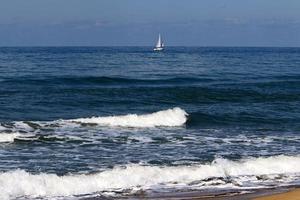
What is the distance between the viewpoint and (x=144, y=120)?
23234 millimetres

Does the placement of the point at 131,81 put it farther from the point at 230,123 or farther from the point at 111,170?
the point at 111,170

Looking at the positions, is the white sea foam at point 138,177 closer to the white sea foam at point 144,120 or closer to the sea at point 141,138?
the sea at point 141,138

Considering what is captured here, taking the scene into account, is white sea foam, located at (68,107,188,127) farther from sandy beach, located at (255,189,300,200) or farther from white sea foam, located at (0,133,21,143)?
sandy beach, located at (255,189,300,200)

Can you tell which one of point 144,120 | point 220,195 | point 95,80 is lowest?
point 144,120

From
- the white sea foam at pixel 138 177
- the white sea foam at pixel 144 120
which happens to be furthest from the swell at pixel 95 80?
the white sea foam at pixel 138 177

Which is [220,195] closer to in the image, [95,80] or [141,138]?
[141,138]

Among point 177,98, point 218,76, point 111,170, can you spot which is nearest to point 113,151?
point 111,170

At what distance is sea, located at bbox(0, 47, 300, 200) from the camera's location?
13.0m

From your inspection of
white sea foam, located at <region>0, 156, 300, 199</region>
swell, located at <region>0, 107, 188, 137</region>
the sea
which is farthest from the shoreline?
swell, located at <region>0, 107, 188, 137</region>

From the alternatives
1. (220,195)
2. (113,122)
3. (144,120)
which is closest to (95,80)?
(144,120)

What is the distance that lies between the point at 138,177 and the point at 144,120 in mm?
9817

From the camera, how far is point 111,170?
543 inches

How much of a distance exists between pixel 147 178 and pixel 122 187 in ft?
2.61

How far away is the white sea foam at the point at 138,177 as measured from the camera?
12.4 meters
